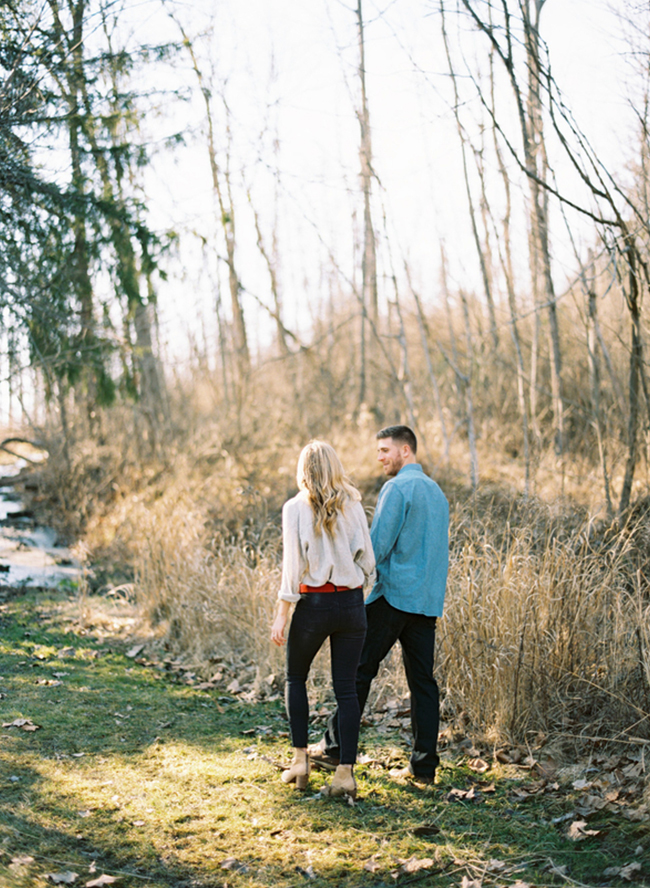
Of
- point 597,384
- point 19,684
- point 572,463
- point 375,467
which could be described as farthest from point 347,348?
point 19,684

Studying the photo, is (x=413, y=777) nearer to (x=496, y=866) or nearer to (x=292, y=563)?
(x=496, y=866)

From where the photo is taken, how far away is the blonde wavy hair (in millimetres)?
3934

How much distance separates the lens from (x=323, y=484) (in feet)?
12.9

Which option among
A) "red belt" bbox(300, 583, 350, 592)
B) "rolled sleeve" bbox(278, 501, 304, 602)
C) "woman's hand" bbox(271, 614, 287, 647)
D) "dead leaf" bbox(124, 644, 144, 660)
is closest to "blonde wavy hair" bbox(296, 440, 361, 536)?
"rolled sleeve" bbox(278, 501, 304, 602)

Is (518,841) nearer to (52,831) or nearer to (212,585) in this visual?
(52,831)

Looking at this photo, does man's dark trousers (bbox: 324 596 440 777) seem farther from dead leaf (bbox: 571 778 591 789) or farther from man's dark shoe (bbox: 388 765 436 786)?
dead leaf (bbox: 571 778 591 789)

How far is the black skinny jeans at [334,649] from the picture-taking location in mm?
3955

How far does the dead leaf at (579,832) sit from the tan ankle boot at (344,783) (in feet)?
3.65

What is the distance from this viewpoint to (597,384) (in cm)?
929

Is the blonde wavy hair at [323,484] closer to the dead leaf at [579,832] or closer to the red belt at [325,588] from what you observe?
the red belt at [325,588]

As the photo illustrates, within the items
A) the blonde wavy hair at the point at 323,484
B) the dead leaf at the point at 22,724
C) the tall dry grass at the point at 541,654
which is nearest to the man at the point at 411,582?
the blonde wavy hair at the point at 323,484

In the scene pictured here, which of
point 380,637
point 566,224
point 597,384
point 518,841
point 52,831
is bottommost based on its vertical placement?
point 518,841

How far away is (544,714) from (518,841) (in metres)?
1.24

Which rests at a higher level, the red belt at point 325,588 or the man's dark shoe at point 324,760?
the red belt at point 325,588
